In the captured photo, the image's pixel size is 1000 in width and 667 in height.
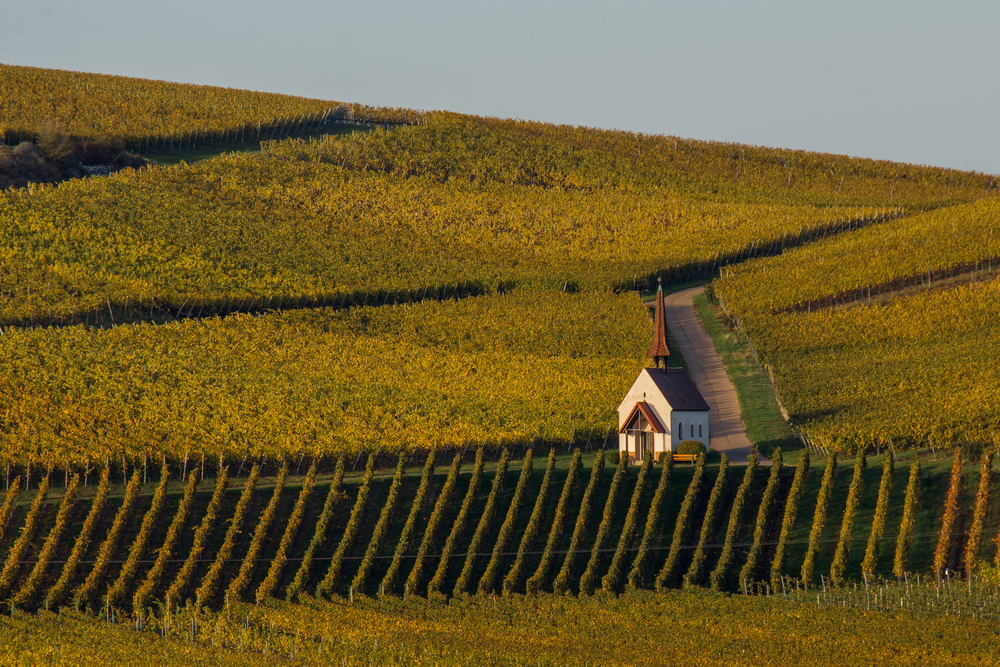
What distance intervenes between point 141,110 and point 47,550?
270ft

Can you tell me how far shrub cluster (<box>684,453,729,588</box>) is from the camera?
39562 mm

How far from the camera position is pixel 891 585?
1494 inches

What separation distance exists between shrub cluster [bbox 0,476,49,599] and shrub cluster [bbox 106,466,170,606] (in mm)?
3505

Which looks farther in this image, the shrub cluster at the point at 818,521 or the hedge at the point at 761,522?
the hedge at the point at 761,522

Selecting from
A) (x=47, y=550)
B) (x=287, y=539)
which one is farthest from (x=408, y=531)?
(x=47, y=550)

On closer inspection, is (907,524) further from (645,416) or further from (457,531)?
(457,531)

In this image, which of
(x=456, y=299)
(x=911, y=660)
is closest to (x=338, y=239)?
(x=456, y=299)

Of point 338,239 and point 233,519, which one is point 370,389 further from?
point 338,239

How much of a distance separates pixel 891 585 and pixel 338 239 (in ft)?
198

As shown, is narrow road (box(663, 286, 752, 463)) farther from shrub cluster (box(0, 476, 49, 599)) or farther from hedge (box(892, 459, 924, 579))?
shrub cluster (box(0, 476, 49, 599))

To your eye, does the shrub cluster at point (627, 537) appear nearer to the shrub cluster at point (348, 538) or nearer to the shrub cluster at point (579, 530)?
the shrub cluster at point (579, 530)

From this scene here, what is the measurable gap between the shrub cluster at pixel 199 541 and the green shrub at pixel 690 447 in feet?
59.9

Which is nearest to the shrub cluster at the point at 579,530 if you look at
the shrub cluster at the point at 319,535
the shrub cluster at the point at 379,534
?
the shrub cluster at the point at 379,534

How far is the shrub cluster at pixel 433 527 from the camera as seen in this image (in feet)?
135
